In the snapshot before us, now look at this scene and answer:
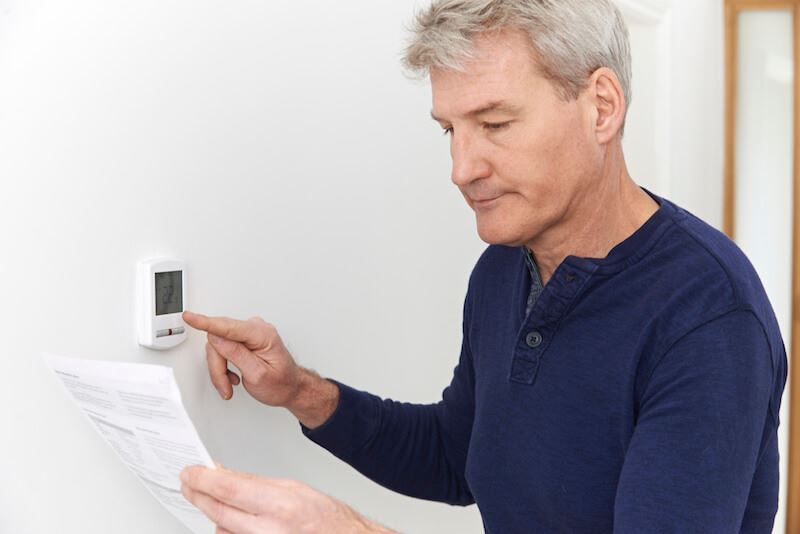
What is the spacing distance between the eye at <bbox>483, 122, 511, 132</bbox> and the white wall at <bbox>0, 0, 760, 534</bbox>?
14.1 inches

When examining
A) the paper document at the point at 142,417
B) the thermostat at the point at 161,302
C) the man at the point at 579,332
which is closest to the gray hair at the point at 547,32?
the man at the point at 579,332

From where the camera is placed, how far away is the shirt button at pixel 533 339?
129cm

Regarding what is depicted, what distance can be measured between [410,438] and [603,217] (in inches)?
19.5

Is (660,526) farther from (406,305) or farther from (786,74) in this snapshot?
(786,74)

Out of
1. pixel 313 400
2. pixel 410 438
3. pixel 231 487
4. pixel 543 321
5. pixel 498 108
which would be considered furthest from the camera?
pixel 410 438

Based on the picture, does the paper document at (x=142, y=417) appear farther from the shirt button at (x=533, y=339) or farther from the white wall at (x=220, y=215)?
the shirt button at (x=533, y=339)

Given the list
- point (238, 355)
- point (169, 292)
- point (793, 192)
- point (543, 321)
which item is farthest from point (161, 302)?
point (793, 192)

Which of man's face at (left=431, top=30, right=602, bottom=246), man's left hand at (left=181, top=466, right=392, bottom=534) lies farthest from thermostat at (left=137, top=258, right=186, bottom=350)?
man's face at (left=431, top=30, right=602, bottom=246)

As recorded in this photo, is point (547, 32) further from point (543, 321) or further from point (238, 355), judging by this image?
point (238, 355)

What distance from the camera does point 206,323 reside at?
4.17 ft

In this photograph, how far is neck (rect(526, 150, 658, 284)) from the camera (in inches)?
49.6

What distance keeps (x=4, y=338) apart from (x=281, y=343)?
1.33 ft

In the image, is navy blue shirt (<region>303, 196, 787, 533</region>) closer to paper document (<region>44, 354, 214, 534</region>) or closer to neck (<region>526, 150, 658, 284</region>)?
neck (<region>526, 150, 658, 284</region>)

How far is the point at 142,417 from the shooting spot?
99cm
